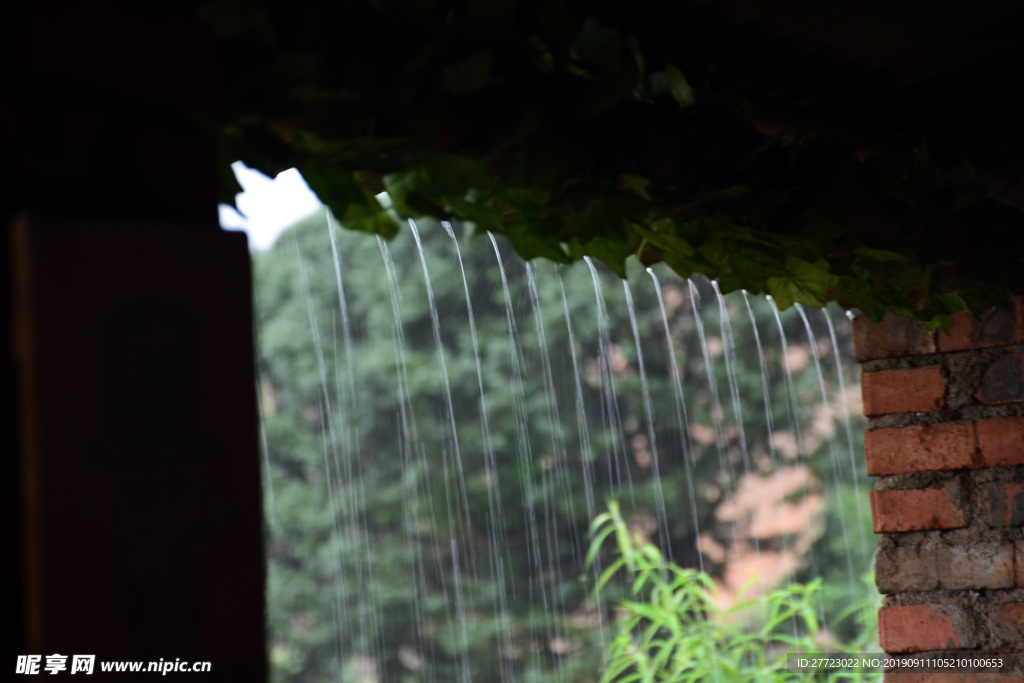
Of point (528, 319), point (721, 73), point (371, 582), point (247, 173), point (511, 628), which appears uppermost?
point (528, 319)

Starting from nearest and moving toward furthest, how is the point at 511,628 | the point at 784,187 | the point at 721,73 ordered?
the point at 784,187 < the point at 721,73 < the point at 511,628

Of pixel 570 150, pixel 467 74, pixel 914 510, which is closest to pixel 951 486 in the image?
pixel 914 510

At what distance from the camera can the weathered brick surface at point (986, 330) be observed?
145cm

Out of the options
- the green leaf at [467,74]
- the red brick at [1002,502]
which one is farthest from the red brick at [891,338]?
the green leaf at [467,74]

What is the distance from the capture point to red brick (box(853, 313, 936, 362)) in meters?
1.53

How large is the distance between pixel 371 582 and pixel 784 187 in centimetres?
633

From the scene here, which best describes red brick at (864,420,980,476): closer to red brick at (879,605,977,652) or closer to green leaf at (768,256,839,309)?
red brick at (879,605,977,652)

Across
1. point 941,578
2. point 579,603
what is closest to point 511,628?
point 579,603

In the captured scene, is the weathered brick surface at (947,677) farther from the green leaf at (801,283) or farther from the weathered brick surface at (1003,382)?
the green leaf at (801,283)

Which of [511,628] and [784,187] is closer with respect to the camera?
[784,187]

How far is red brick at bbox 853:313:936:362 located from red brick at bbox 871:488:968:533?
22 cm

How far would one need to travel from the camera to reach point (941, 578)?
4.77 ft

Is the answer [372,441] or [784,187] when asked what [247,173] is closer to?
[784,187]

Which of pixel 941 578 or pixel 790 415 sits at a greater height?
pixel 790 415
